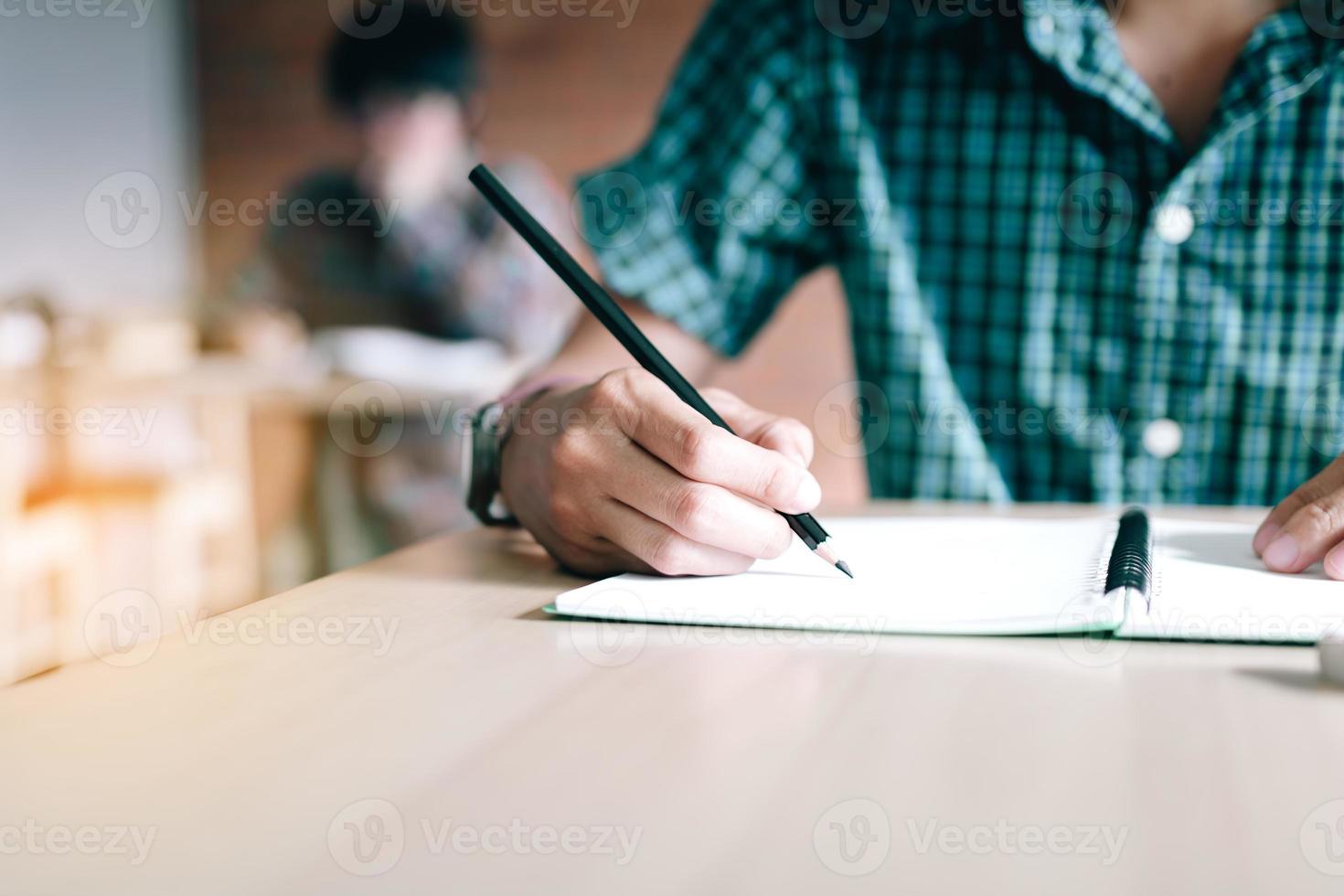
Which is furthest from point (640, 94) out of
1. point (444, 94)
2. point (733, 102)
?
point (733, 102)

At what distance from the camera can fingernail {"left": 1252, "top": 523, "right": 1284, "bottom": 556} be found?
0.51m

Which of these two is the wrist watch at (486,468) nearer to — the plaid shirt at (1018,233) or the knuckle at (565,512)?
the knuckle at (565,512)

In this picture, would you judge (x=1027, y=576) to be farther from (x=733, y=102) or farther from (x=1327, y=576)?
(x=733, y=102)

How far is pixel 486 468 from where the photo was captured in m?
0.67

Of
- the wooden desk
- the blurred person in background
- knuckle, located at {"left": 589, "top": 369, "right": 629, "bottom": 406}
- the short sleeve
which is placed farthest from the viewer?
the blurred person in background

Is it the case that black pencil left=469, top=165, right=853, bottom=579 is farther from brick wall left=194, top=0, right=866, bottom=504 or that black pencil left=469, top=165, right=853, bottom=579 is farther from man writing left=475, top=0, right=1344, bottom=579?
brick wall left=194, top=0, right=866, bottom=504

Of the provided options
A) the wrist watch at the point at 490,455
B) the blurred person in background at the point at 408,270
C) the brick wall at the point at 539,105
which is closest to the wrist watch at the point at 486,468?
the wrist watch at the point at 490,455

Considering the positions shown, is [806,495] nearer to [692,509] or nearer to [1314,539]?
[692,509]

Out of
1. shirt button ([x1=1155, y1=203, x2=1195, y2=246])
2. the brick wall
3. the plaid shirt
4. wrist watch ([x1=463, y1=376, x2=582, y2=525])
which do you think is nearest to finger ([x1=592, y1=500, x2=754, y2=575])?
wrist watch ([x1=463, y1=376, x2=582, y2=525])

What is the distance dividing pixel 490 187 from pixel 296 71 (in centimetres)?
332

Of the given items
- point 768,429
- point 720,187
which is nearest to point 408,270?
point 720,187

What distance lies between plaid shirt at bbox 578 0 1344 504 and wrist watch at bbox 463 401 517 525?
0.26m

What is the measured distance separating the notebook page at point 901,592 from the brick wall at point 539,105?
8.27 ft

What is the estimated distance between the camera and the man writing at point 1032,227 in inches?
33.4
